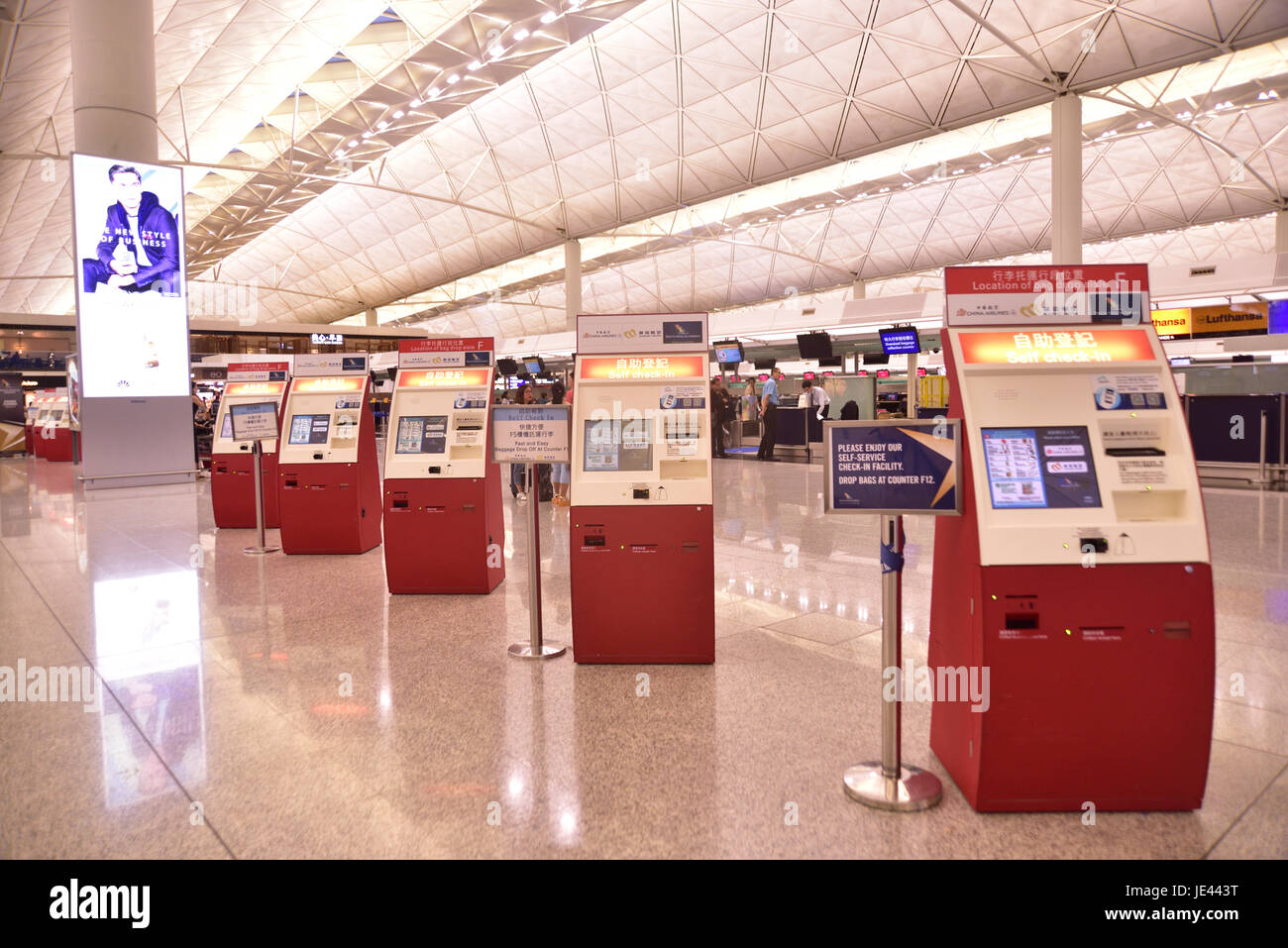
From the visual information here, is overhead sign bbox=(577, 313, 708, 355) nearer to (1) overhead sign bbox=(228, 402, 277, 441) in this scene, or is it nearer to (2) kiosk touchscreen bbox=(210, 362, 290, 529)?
(1) overhead sign bbox=(228, 402, 277, 441)

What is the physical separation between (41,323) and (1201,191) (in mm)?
43174

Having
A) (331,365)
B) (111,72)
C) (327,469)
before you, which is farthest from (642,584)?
(111,72)

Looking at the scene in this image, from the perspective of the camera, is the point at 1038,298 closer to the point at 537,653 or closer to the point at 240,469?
the point at 537,653

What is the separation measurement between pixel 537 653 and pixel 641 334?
201 centimetres

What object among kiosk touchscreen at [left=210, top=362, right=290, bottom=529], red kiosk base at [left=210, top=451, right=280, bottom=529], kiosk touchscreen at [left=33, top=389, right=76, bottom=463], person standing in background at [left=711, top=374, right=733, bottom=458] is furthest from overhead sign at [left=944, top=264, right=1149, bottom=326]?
kiosk touchscreen at [left=33, top=389, right=76, bottom=463]

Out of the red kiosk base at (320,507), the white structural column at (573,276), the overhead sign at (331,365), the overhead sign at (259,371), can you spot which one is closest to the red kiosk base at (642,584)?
the red kiosk base at (320,507)

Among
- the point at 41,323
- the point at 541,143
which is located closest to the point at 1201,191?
the point at 541,143

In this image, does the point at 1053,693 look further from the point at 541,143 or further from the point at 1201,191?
the point at 1201,191

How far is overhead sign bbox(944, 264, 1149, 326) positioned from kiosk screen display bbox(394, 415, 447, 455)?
431 cm

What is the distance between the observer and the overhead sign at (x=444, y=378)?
6477mm

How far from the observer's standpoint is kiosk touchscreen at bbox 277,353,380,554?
25.4 ft

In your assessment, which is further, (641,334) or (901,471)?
(641,334)

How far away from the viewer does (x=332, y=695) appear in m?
3.97

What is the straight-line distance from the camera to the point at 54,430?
79.1ft
